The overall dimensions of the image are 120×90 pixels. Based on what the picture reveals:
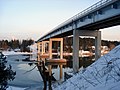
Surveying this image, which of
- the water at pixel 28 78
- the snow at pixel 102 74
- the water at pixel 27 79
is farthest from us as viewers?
the water at pixel 27 79

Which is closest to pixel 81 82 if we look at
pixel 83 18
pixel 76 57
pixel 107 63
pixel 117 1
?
pixel 107 63

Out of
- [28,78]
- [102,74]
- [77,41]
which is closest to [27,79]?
[28,78]

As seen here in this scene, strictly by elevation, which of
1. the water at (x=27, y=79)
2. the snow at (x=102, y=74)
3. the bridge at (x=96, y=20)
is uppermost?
the bridge at (x=96, y=20)

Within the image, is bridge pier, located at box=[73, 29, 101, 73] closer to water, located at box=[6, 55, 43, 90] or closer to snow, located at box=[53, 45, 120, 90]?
water, located at box=[6, 55, 43, 90]

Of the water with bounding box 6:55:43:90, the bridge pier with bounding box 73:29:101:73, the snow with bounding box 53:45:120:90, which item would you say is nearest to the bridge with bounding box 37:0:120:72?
the bridge pier with bounding box 73:29:101:73

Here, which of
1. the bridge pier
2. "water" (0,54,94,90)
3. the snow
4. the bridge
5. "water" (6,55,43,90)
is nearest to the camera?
the snow

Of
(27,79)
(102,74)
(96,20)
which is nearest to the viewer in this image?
(102,74)

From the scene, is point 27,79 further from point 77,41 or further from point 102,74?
point 102,74

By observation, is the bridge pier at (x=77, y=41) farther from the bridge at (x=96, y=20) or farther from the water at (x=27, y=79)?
the water at (x=27, y=79)

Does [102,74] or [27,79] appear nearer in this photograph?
[102,74]

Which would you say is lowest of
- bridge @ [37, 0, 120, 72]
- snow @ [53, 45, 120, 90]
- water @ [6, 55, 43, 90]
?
water @ [6, 55, 43, 90]

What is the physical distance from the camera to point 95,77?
384 inches

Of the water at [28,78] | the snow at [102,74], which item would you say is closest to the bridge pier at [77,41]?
the water at [28,78]

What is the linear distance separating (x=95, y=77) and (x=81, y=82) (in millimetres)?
706
